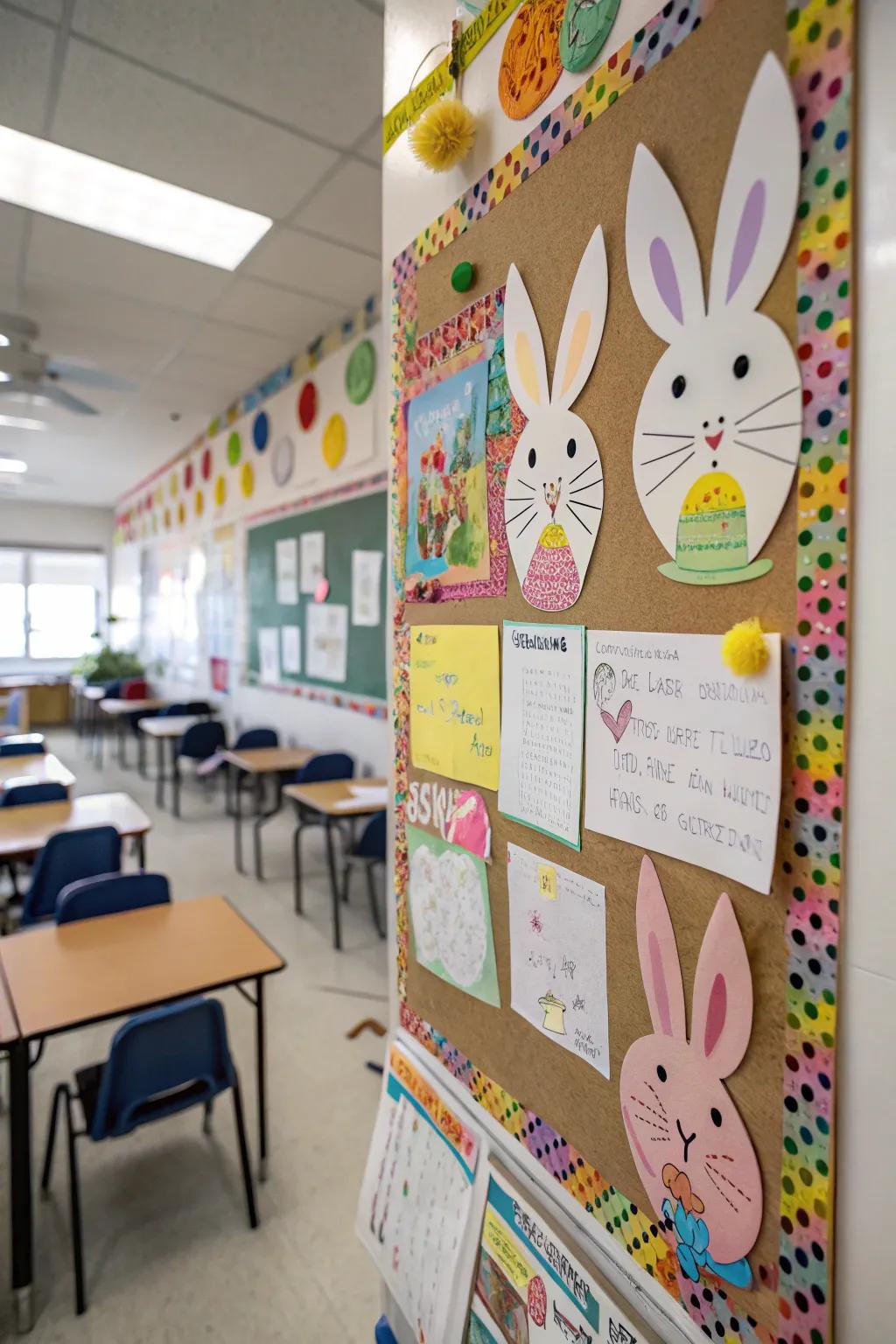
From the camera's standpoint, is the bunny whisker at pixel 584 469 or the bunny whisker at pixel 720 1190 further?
the bunny whisker at pixel 584 469

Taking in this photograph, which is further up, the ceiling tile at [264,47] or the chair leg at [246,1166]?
the ceiling tile at [264,47]

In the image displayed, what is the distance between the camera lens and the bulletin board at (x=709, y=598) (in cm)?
54

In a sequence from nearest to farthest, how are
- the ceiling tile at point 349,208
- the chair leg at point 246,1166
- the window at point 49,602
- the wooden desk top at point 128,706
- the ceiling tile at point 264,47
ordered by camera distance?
the chair leg at point 246,1166 < the ceiling tile at point 264,47 < the ceiling tile at point 349,208 < the wooden desk top at point 128,706 < the window at point 49,602

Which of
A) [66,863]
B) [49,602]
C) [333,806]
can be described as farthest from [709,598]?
[49,602]

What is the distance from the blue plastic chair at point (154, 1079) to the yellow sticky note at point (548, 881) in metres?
1.20

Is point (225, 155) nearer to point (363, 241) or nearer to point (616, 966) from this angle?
point (363, 241)

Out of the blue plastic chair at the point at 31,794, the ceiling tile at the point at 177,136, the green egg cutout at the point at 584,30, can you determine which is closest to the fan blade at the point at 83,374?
the ceiling tile at the point at 177,136

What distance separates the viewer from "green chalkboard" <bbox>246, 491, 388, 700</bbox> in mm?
4012

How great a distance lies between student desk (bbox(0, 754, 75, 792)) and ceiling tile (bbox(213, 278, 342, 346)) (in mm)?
2731

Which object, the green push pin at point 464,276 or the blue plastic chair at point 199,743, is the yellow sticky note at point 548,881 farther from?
the blue plastic chair at point 199,743

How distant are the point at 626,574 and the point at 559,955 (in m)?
0.46

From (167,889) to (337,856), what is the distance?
222cm

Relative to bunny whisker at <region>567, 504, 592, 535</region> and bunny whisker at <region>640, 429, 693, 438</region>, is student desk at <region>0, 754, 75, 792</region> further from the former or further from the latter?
bunny whisker at <region>640, 429, 693, 438</region>

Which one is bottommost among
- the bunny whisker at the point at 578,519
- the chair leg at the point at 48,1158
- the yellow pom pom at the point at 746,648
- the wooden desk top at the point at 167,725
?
the chair leg at the point at 48,1158
